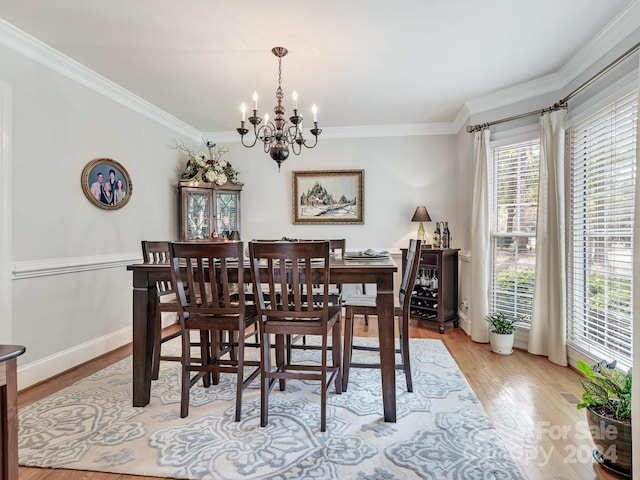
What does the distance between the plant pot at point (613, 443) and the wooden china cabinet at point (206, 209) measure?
3797 millimetres

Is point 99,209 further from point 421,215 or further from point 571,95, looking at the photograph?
point 571,95

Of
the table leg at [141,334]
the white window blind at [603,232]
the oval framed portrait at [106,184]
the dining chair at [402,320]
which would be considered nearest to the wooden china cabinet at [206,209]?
the oval framed portrait at [106,184]

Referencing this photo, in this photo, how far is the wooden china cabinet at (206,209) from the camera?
14.4ft

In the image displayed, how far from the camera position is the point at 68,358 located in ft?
9.55

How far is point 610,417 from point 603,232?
4.79ft

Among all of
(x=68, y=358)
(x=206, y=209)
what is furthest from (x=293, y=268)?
(x=206, y=209)

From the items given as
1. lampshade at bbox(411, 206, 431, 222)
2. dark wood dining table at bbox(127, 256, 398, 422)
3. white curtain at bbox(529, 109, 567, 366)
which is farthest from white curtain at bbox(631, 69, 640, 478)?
lampshade at bbox(411, 206, 431, 222)

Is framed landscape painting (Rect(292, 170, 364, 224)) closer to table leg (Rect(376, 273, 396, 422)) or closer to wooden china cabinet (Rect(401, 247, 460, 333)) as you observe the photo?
wooden china cabinet (Rect(401, 247, 460, 333))

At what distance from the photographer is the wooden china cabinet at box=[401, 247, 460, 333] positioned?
402 cm

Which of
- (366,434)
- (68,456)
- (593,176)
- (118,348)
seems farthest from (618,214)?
(118,348)

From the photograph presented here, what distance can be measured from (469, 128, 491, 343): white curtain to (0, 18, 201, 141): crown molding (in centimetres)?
358

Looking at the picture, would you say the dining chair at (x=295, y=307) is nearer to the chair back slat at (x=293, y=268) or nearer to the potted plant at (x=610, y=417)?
the chair back slat at (x=293, y=268)

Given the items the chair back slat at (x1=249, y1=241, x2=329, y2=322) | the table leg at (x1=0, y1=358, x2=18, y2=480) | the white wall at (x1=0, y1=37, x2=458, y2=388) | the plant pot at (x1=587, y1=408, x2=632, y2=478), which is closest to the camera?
the table leg at (x1=0, y1=358, x2=18, y2=480)

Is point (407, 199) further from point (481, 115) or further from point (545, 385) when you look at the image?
point (545, 385)
